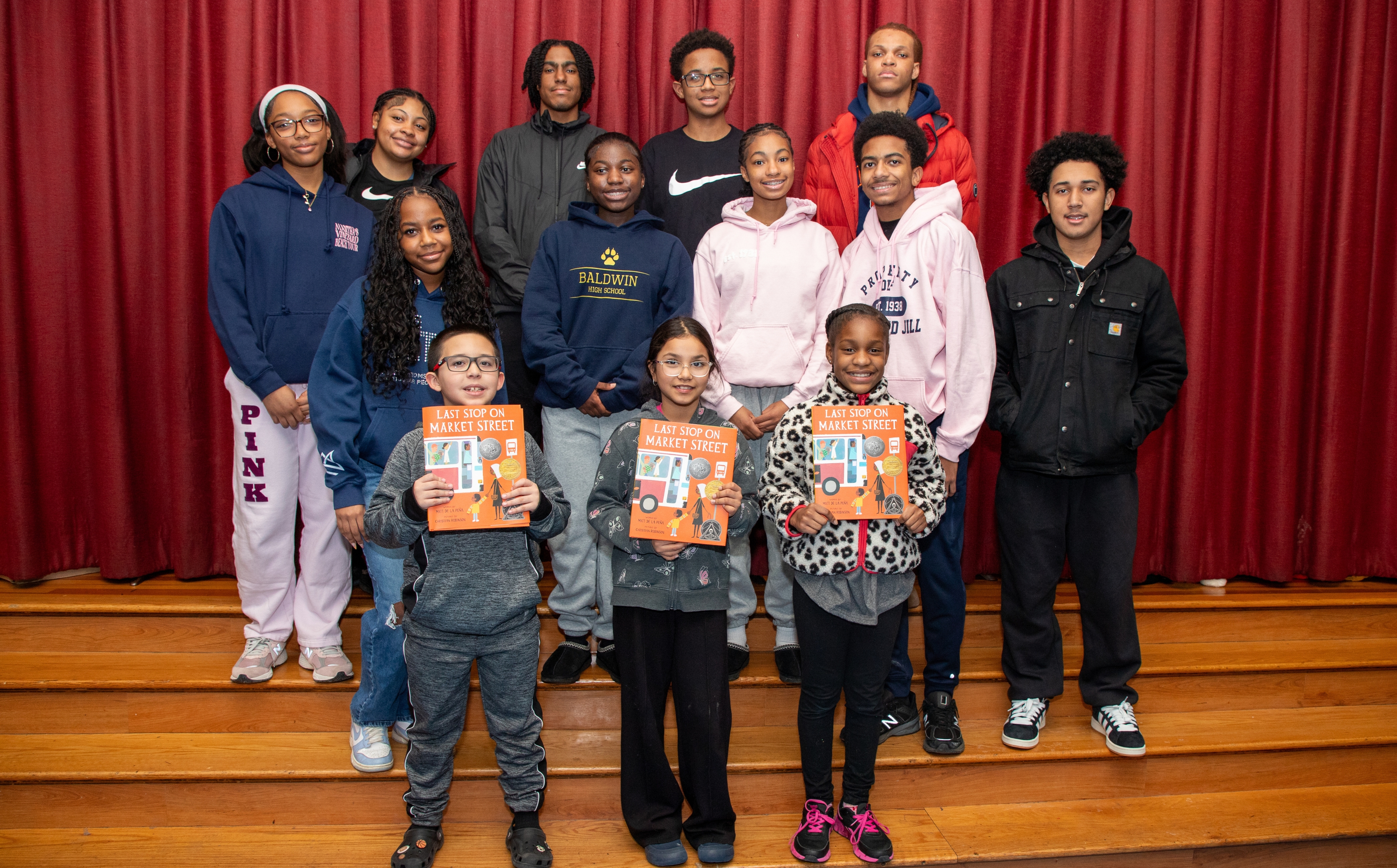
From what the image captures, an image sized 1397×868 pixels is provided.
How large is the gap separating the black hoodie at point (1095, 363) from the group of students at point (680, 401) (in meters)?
0.01

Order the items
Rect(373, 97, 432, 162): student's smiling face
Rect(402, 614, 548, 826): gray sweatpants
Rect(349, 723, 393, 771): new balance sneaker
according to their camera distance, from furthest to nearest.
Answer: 1. Rect(373, 97, 432, 162): student's smiling face
2. Rect(349, 723, 393, 771): new balance sneaker
3. Rect(402, 614, 548, 826): gray sweatpants

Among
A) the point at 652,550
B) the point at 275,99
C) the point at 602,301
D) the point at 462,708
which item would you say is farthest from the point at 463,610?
the point at 275,99

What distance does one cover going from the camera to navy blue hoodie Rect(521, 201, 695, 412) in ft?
8.51

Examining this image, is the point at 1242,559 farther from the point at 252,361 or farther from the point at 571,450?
the point at 252,361

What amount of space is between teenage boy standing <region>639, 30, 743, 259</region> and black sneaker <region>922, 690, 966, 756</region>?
178cm

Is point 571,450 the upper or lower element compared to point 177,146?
lower

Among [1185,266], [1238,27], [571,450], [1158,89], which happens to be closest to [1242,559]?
[1185,266]

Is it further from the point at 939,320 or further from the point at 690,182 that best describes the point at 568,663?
the point at 690,182

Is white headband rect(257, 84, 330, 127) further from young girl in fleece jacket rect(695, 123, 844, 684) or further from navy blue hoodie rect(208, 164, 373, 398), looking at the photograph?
young girl in fleece jacket rect(695, 123, 844, 684)

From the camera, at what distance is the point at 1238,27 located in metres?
3.86

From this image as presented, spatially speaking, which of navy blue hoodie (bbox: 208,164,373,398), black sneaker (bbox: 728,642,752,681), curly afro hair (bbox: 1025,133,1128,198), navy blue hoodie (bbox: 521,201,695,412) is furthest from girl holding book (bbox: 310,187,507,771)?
curly afro hair (bbox: 1025,133,1128,198)

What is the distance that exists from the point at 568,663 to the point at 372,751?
0.64 m

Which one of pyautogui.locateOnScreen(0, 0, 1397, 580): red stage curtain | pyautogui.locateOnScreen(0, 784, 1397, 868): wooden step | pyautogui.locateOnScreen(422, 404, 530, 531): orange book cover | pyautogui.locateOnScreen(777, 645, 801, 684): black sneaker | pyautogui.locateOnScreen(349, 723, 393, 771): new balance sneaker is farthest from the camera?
pyautogui.locateOnScreen(0, 0, 1397, 580): red stage curtain

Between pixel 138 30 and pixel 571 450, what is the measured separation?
8.94 feet
